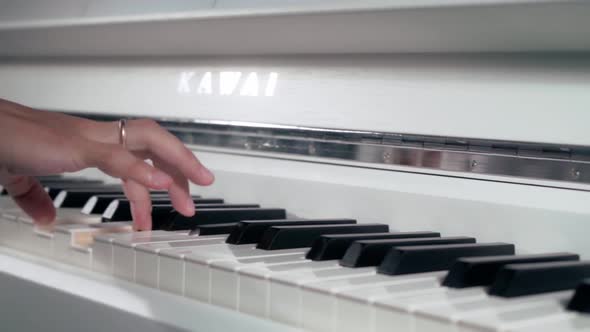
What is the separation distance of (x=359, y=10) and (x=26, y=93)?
1249 mm

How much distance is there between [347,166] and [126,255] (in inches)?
17.6

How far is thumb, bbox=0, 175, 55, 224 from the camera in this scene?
128 cm

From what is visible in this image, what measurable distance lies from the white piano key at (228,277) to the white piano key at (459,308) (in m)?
0.22

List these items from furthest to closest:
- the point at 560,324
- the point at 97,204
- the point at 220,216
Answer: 1. the point at 97,204
2. the point at 220,216
3. the point at 560,324

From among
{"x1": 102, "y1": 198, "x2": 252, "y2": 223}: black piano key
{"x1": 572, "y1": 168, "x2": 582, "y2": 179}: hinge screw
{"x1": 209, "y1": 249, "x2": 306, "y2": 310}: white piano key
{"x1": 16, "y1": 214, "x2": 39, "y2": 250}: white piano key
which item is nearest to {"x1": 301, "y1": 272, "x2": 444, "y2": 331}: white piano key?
{"x1": 209, "y1": 249, "x2": 306, "y2": 310}: white piano key

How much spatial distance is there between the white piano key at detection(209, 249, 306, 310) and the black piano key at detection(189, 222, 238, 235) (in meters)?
0.21

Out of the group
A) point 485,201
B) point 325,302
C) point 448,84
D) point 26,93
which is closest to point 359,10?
point 448,84

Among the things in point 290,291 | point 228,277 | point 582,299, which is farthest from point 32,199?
point 582,299

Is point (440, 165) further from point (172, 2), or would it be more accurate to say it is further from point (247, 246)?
point (172, 2)

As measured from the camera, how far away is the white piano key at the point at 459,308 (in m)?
0.71

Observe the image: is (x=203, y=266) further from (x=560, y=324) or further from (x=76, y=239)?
(x=560, y=324)

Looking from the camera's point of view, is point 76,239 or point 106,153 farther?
point 76,239

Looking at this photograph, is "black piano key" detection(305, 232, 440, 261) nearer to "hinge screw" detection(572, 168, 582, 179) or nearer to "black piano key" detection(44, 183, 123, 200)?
"hinge screw" detection(572, 168, 582, 179)

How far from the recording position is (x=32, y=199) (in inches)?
51.2
